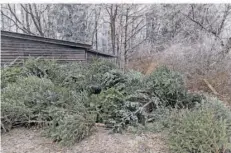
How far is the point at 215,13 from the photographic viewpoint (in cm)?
1366

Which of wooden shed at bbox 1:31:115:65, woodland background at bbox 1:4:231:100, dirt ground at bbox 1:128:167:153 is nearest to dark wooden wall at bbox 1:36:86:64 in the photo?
wooden shed at bbox 1:31:115:65

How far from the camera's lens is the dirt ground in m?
3.46

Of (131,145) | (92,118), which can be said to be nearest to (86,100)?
(92,118)

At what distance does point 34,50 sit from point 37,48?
165mm

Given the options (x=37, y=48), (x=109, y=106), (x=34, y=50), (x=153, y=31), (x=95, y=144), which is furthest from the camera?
(x=153, y=31)

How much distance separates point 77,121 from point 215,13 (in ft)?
41.3

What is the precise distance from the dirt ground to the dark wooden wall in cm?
503

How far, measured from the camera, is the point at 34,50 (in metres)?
9.02

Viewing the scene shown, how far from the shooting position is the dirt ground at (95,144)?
3463 millimetres

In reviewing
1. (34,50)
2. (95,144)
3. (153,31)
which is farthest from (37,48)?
(153,31)

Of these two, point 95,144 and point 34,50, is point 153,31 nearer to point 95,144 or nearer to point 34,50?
point 34,50

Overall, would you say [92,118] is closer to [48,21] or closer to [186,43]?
[186,43]

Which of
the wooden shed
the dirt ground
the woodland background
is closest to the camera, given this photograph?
the dirt ground

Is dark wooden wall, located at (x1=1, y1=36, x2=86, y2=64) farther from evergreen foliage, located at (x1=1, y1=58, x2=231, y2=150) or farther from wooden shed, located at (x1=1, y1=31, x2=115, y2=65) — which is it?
evergreen foliage, located at (x1=1, y1=58, x2=231, y2=150)
